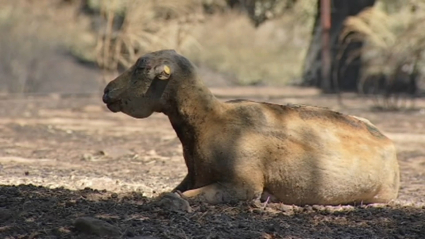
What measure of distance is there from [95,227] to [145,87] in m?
1.52

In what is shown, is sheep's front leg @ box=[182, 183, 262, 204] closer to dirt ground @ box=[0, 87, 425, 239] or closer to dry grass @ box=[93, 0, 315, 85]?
dirt ground @ box=[0, 87, 425, 239]

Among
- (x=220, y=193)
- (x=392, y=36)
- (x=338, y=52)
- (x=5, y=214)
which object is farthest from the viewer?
(x=338, y=52)

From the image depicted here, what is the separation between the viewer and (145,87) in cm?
574

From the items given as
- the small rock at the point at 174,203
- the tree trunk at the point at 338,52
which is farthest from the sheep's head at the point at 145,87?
the tree trunk at the point at 338,52

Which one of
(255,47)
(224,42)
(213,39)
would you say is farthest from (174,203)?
(255,47)

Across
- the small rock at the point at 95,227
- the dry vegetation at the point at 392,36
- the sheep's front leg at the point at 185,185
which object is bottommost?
the sheep's front leg at the point at 185,185

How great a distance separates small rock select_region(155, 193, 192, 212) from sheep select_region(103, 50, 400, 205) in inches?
12.1

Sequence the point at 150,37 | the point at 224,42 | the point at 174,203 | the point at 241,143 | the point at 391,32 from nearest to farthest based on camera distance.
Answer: the point at 174,203
the point at 241,143
the point at 391,32
the point at 150,37
the point at 224,42

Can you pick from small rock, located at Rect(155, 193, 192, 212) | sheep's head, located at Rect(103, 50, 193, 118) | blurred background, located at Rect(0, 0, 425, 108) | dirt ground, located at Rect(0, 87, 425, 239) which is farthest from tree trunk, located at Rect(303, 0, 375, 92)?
small rock, located at Rect(155, 193, 192, 212)

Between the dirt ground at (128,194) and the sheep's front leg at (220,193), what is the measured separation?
64mm

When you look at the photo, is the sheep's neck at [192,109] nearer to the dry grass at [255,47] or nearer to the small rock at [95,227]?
the small rock at [95,227]

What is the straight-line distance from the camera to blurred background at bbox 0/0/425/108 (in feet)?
59.3

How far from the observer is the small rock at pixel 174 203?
16.8 ft

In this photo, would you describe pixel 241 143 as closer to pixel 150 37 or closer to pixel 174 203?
pixel 174 203
